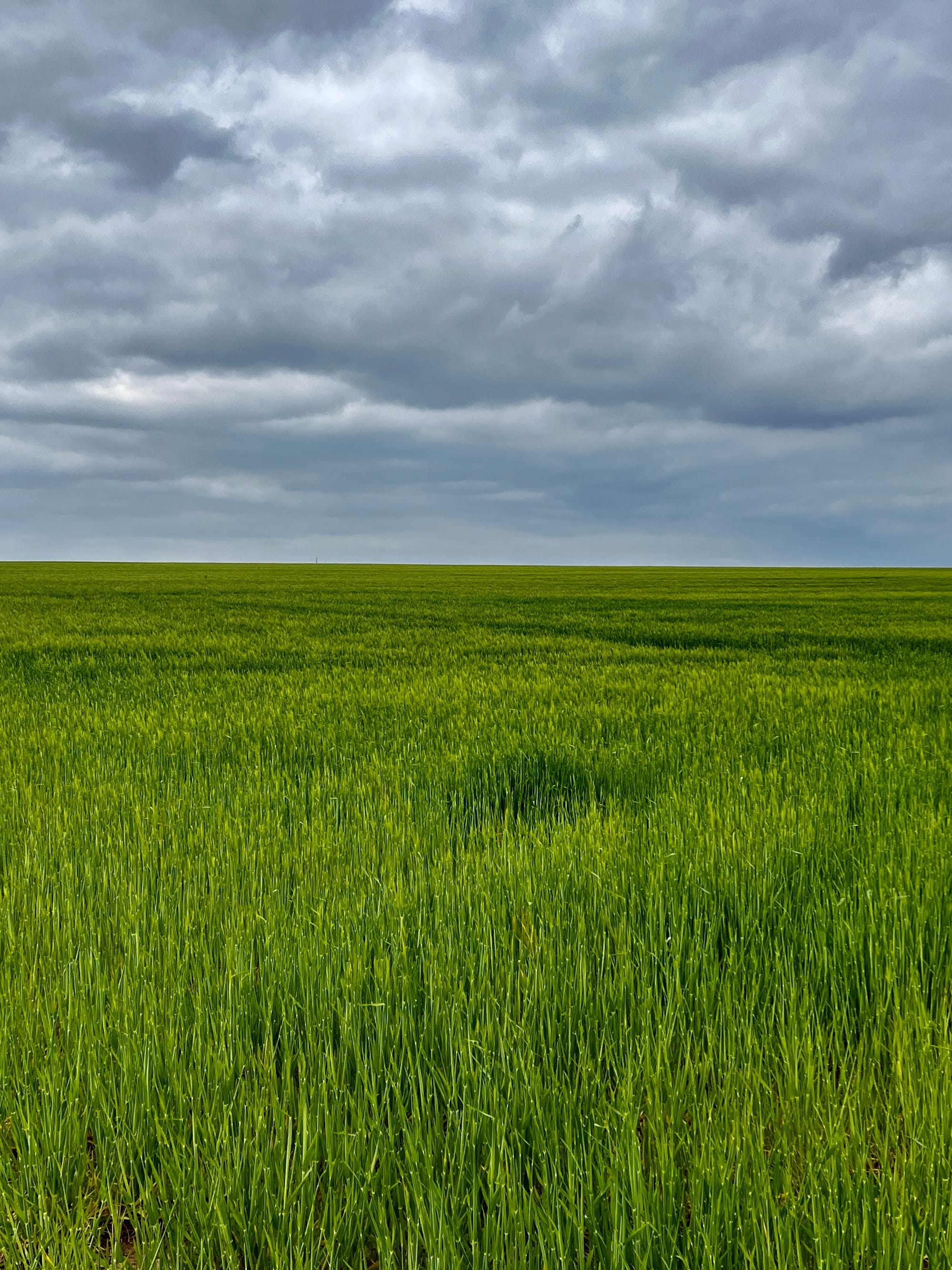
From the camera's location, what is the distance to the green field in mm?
1526

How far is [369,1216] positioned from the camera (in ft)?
5.09

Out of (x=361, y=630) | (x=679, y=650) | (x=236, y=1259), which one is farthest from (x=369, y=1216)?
(x=361, y=630)

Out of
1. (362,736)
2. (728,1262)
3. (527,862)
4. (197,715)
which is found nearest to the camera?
(728,1262)

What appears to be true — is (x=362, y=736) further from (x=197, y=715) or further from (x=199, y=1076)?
(x=199, y=1076)

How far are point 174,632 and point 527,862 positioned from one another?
14355 millimetres

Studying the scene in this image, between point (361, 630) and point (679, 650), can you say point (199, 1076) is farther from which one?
point (361, 630)

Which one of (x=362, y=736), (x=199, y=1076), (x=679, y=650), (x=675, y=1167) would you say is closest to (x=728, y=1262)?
(x=675, y=1167)

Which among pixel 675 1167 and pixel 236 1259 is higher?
pixel 675 1167

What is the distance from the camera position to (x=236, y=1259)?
1.50 m

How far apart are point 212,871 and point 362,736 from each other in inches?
118

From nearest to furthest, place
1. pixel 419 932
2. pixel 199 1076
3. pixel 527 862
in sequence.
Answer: pixel 199 1076 → pixel 419 932 → pixel 527 862

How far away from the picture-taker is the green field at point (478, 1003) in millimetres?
1526

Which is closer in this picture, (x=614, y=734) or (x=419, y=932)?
(x=419, y=932)

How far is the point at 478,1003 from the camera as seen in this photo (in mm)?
2160
